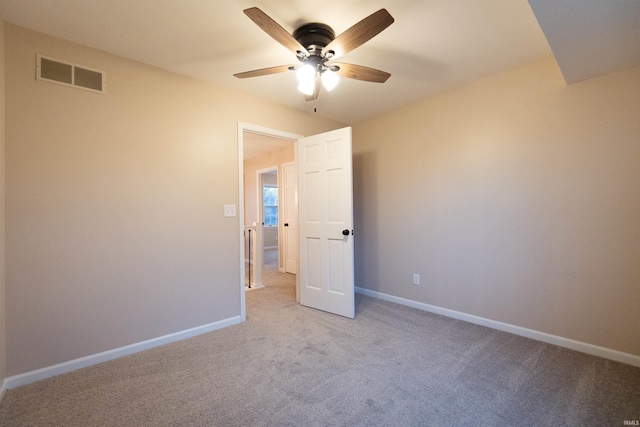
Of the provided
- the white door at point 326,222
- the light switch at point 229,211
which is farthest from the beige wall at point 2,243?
the white door at point 326,222

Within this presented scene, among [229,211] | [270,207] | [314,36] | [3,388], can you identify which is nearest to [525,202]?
[314,36]

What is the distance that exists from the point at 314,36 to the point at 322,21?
0.10 meters

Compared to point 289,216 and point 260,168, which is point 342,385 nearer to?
point 289,216

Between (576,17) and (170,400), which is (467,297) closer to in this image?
(576,17)

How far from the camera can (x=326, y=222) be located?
3.17m

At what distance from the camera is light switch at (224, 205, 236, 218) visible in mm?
2831

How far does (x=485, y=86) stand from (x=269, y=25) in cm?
229

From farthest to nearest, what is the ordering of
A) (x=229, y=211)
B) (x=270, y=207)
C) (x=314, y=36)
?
(x=270, y=207)
(x=229, y=211)
(x=314, y=36)

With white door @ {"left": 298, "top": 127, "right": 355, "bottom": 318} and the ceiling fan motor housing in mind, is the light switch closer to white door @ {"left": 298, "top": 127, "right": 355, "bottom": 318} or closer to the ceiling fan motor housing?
white door @ {"left": 298, "top": 127, "right": 355, "bottom": 318}

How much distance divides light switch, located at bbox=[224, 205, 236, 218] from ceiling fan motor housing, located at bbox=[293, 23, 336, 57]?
5.50ft

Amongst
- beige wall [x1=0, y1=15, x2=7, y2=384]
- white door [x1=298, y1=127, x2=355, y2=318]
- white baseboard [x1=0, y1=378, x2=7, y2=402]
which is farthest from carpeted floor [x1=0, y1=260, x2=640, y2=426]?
white door [x1=298, y1=127, x2=355, y2=318]

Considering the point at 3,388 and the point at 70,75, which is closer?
the point at 3,388

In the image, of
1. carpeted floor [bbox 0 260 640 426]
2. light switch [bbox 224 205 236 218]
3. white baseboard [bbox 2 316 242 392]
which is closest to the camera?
carpeted floor [bbox 0 260 640 426]

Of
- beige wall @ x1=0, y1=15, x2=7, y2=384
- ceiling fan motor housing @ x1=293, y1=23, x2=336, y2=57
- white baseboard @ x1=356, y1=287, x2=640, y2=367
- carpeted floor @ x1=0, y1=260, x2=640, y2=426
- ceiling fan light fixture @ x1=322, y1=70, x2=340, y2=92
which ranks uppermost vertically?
ceiling fan motor housing @ x1=293, y1=23, x2=336, y2=57
